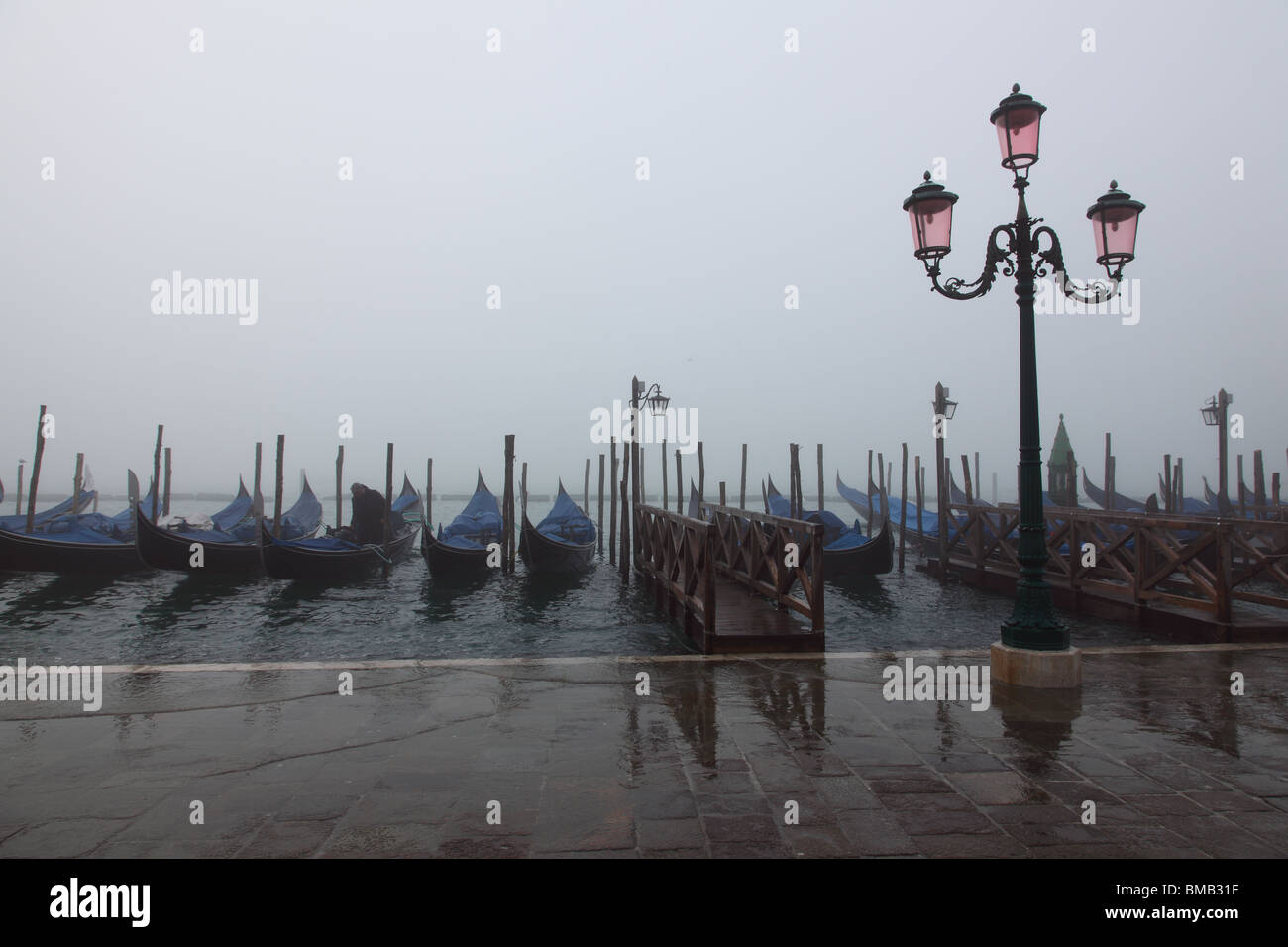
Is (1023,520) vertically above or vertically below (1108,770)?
above

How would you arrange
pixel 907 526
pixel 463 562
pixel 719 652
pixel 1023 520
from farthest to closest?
pixel 907 526, pixel 463 562, pixel 719 652, pixel 1023 520

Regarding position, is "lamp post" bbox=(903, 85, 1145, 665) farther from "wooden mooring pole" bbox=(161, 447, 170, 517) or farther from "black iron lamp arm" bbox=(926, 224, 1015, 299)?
"wooden mooring pole" bbox=(161, 447, 170, 517)

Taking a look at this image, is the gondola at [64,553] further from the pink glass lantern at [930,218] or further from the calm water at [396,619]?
the pink glass lantern at [930,218]

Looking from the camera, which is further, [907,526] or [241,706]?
[907,526]

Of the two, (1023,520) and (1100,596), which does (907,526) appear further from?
(1023,520)

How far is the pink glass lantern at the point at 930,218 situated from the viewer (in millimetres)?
4695

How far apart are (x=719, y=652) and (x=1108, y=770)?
3151 millimetres

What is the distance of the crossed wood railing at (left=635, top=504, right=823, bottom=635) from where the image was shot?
610 centimetres

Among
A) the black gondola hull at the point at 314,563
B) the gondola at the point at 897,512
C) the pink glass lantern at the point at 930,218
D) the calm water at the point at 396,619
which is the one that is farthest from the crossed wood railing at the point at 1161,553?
the black gondola hull at the point at 314,563

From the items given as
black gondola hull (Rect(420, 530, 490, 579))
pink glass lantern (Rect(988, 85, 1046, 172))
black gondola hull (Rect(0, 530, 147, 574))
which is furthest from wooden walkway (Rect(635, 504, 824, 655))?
black gondola hull (Rect(0, 530, 147, 574))

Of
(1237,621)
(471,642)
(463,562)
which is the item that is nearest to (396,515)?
(463,562)

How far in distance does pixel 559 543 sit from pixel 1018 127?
1411cm

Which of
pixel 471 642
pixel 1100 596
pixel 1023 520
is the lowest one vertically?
pixel 471 642
